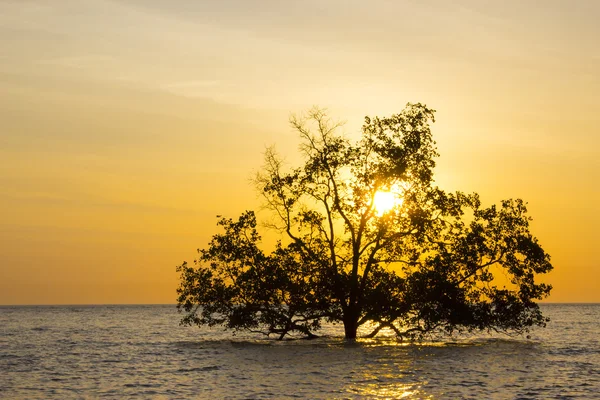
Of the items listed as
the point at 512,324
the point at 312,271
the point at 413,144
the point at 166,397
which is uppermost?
the point at 413,144

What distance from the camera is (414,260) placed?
2048 inches

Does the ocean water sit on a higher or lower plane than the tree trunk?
lower

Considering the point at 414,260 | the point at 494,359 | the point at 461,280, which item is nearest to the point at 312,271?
the point at 414,260

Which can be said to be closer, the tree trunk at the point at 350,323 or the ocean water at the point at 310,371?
the ocean water at the point at 310,371

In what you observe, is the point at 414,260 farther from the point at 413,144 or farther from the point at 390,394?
the point at 390,394

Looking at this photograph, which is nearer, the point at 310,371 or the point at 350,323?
the point at 310,371

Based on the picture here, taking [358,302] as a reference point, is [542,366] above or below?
below

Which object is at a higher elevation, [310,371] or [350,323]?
[350,323]

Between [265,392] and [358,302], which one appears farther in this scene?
[358,302]

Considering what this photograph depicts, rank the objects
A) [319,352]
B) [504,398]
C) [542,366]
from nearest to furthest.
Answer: [504,398] → [542,366] → [319,352]

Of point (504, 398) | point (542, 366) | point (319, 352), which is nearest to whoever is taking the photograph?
point (504, 398)

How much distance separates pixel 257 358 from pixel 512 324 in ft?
57.6

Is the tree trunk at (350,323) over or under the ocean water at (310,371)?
over

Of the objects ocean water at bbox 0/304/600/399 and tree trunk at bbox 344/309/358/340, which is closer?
ocean water at bbox 0/304/600/399
